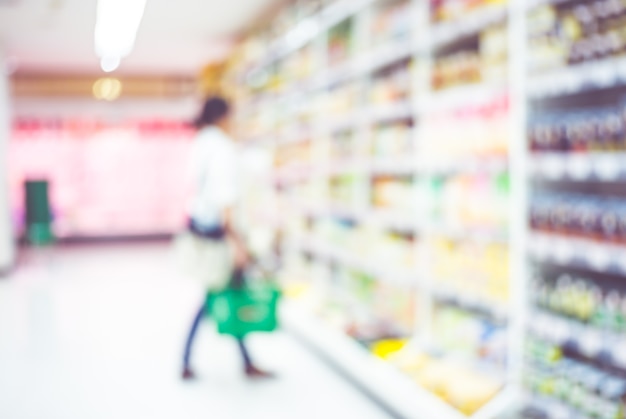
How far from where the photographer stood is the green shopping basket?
13.7 ft

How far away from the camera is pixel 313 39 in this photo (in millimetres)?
6336

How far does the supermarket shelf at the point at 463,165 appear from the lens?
343 cm

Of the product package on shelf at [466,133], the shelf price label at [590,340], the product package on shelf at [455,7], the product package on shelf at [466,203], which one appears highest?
the product package on shelf at [455,7]

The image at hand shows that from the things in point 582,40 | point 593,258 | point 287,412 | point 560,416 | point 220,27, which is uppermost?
point 220,27

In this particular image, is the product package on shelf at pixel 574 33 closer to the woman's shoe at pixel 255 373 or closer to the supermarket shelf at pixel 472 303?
the supermarket shelf at pixel 472 303

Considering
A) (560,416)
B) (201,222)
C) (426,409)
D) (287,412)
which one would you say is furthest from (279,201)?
(560,416)

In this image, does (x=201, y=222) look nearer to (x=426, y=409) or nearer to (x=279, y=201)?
(x=426, y=409)

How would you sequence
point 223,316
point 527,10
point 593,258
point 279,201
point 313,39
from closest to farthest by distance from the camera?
point 593,258, point 527,10, point 223,316, point 313,39, point 279,201

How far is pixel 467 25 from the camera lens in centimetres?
364

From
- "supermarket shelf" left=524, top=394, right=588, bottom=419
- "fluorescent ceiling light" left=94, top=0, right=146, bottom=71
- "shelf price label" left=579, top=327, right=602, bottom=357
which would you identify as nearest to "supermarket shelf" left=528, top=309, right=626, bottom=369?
"shelf price label" left=579, top=327, right=602, bottom=357

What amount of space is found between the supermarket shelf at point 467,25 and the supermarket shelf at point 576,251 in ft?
3.58

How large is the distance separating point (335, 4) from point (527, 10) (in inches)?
104

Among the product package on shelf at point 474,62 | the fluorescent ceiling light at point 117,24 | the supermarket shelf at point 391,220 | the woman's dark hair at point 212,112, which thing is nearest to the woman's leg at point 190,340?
the woman's dark hair at point 212,112

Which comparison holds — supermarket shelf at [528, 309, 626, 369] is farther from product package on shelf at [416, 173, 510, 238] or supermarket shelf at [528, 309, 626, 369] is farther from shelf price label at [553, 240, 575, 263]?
product package on shelf at [416, 173, 510, 238]
